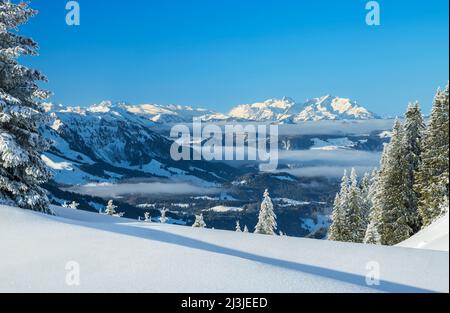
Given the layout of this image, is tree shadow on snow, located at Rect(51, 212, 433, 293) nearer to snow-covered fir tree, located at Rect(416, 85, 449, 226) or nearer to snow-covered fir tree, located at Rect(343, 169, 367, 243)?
snow-covered fir tree, located at Rect(416, 85, 449, 226)

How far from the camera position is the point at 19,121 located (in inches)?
872

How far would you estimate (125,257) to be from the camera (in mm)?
12570

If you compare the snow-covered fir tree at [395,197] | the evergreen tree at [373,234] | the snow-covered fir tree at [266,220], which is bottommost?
the snow-covered fir tree at [266,220]

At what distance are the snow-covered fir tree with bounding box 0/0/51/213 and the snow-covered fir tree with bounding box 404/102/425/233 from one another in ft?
64.3

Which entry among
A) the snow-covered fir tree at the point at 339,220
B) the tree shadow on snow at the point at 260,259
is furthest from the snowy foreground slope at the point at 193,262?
the snow-covered fir tree at the point at 339,220

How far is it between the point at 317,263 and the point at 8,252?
26.7ft

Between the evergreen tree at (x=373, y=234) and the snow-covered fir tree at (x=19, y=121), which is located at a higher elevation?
the snow-covered fir tree at (x=19, y=121)

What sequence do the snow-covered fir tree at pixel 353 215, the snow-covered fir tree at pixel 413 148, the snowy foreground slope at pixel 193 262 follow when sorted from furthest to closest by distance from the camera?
the snow-covered fir tree at pixel 353 215 → the snow-covered fir tree at pixel 413 148 → the snowy foreground slope at pixel 193 262

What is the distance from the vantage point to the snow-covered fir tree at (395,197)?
33.4m

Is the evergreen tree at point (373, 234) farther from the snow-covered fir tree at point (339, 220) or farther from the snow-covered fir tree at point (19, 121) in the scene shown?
the snow-covered fir tree at point (19, 121)

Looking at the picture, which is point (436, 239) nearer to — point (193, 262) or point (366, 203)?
point (193, 262)

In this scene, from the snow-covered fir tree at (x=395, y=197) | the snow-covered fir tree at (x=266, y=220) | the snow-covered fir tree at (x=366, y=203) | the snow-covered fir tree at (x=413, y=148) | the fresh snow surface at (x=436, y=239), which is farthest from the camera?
the snow-covered fir tree at (x=266, y=220)

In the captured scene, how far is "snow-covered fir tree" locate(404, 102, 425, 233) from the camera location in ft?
98.5

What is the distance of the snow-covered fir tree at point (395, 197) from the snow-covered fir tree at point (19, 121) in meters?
21.8
